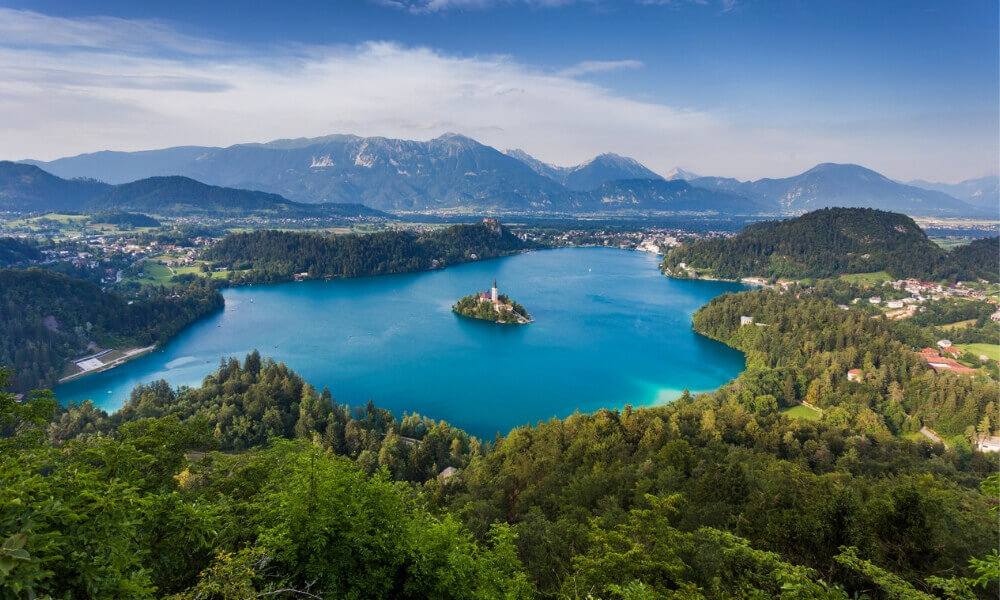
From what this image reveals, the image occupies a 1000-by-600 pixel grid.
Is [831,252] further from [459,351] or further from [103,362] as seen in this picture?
[103,362]

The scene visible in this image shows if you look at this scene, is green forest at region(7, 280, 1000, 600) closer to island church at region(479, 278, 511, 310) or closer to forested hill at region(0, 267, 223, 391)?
forested hill at region(0, 267, 223, 391)

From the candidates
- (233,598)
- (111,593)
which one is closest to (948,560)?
(233,598)

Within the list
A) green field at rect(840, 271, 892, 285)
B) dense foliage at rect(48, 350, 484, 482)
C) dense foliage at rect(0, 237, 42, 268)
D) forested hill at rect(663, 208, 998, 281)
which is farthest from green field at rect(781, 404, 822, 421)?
dense foliage at rect(0, 237, 42, 268)

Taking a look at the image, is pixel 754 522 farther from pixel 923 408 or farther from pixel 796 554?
pixel 923 408

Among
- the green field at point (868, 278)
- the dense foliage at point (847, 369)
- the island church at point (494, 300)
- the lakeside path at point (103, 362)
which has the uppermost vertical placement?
the green field at point (868, 278)

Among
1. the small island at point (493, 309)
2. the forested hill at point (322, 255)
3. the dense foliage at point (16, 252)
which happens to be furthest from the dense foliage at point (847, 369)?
the dense foliage at point (16, 252)

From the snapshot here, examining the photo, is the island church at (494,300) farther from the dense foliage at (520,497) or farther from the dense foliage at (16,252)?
the dense foliage at (16,252)

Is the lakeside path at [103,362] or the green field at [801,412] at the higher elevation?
the lakeside path at [103,362]
